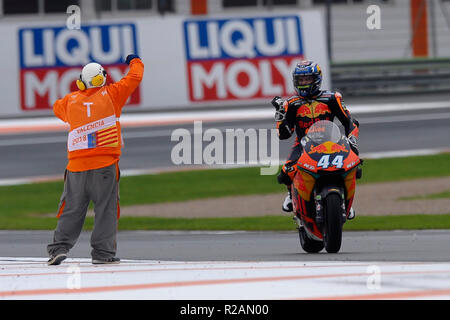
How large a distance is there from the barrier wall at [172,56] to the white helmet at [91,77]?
56.1 feet

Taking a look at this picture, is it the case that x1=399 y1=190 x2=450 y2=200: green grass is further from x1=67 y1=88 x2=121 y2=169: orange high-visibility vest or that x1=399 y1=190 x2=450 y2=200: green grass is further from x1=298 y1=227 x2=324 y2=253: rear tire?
x1=67 y1=88 x2=121 y2=169: orange high-visibility vest

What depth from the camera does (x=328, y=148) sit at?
992cm

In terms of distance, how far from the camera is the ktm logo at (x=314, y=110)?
1048 cm

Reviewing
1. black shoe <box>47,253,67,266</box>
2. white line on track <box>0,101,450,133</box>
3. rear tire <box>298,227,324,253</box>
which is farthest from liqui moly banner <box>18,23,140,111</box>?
black shoe <box>47,253,67,266</box>

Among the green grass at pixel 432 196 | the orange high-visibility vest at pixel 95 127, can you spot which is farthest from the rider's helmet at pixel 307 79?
the green grass at pixel 432 196

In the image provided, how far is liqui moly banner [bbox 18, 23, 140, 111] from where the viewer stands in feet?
87.1

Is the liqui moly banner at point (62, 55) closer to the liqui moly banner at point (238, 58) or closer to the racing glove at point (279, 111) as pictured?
the liqui moly banner at point (238, 58)

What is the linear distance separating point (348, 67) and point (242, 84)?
3388mm

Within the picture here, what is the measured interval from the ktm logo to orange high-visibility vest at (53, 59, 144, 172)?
182 cm

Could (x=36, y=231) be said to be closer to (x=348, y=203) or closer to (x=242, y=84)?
(x=348, y=203)

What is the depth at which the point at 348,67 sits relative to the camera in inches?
1163

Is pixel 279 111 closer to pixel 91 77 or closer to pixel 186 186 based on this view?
pixel 91 77

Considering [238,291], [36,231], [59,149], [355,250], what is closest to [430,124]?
[59,149]

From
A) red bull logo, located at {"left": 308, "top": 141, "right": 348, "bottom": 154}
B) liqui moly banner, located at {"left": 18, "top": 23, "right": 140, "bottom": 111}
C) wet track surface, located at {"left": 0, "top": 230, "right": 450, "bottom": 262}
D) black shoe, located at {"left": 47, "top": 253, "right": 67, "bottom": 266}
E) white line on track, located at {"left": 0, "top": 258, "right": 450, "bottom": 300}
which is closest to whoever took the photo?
white line on track, located at {"left": 0, "top": 258, "right": 450, "bottom": 300}
